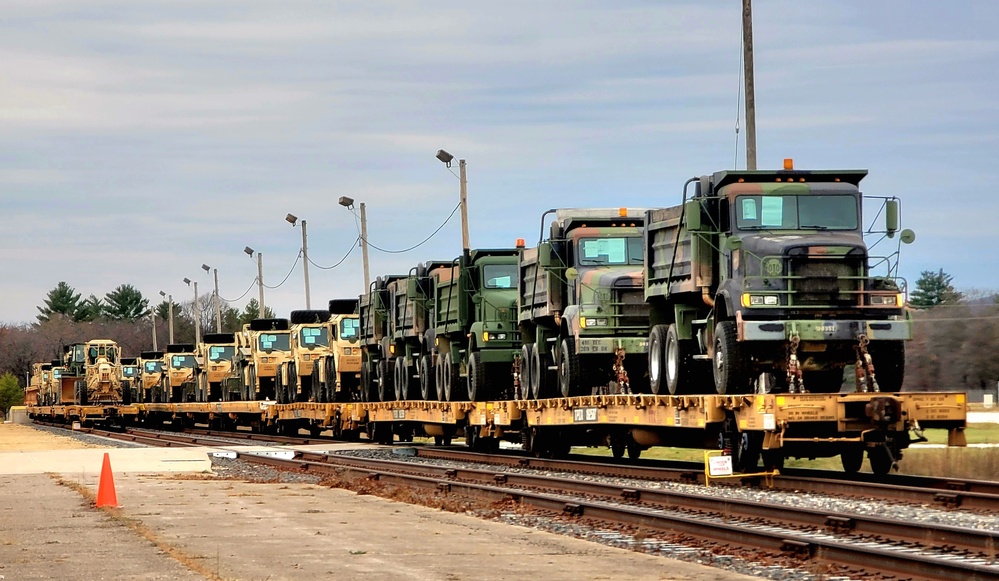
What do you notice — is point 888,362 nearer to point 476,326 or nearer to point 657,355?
point 657,355

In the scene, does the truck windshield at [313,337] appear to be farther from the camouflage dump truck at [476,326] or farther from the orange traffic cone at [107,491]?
the orange traffic cone at [107,491]

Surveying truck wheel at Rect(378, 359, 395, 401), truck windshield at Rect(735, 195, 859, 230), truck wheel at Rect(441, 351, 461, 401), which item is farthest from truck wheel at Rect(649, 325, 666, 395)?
truck wheel at Rect(378, 359, 395, 401)

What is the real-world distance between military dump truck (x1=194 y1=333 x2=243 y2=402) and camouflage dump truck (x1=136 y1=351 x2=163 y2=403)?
38.8 ft

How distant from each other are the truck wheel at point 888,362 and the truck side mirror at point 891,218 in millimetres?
1391

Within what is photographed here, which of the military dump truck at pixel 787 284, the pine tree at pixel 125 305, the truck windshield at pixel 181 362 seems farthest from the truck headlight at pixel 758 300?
the pine tree at pixel 125 305

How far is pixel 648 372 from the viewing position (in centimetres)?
2264

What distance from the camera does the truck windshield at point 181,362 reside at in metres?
71.1

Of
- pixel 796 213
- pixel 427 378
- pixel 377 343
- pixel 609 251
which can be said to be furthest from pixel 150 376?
pixel 796 213

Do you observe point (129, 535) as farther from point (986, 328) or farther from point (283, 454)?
point (986, 328)

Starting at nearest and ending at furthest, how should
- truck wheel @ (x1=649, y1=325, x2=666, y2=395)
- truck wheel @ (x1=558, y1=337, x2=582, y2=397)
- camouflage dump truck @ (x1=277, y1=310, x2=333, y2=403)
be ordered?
truck wheel @ (x1=649, y1=325, x2=666, y2=395), truck wheel @ (x1=558, y1=337, x2=582, y2=397), camouflage dump truck @ (x1=277, y1=310, x2=333, y2=403)

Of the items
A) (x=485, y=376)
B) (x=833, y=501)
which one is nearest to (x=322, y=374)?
(x=485, y=376)

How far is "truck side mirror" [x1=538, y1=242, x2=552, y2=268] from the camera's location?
25.1m

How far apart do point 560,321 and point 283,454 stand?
962cm

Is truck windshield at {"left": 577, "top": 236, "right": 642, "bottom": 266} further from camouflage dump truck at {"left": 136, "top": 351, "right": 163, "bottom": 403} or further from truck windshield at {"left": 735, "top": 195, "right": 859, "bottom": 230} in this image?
camouflage dump truck at {"left": 136, "top": 351, "right": 163, "bottom": 403}
